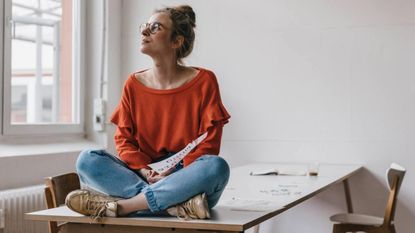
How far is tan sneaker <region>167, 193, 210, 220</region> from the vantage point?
5.78 feet

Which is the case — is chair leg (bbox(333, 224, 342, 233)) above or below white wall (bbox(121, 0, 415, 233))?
below

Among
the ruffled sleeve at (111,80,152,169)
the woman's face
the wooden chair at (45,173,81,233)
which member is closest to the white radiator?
the wooden chair at (45,173,81,233)

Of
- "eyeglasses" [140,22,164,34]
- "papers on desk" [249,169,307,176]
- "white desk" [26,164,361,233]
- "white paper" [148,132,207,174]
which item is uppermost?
"eyeglasses" [140,22,164,34]

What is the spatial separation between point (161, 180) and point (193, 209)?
0.17 metres

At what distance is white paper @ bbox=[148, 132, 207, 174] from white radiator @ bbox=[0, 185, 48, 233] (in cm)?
123

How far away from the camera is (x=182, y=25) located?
218 cm

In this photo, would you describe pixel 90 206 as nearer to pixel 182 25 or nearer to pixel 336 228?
pixel 182 25

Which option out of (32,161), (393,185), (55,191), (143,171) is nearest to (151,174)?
(143,171)

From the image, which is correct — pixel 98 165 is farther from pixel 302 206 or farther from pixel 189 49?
pixel 302 206

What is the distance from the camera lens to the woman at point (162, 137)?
1.83 meters

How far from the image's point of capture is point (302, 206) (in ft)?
12.6

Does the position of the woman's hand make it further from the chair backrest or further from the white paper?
the chair backrest

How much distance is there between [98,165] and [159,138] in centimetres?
28

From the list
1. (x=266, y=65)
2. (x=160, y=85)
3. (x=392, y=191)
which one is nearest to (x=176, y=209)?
(x=160, y=85)
